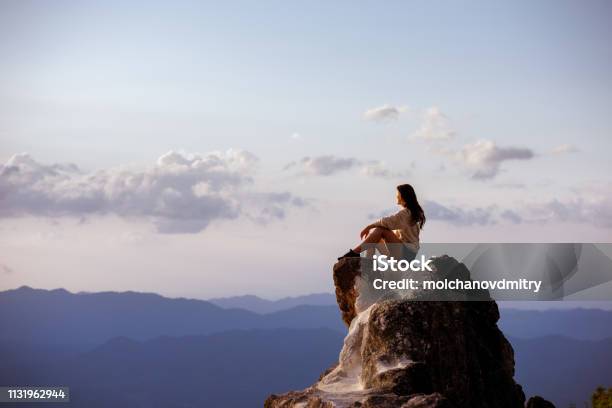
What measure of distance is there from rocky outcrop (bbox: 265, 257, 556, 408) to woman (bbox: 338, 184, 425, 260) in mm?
876

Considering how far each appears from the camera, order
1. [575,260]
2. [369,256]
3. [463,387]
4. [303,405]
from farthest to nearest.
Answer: [575,260], [369,256], [463,387], [303,405]

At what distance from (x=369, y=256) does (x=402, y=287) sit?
126cm

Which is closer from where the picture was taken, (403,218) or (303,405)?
(303,405)

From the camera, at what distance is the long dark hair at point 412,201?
934 inches

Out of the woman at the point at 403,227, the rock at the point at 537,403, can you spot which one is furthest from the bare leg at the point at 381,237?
the rock at the point at 537,403

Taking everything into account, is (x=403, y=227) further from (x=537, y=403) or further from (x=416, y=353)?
(x=537, y=403)

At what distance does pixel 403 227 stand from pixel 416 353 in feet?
11.5

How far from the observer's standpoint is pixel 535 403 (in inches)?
957

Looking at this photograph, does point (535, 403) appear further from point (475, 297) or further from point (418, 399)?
point (418, 399)

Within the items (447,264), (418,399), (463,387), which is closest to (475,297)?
(447,264)

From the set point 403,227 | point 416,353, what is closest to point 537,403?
point 416,353

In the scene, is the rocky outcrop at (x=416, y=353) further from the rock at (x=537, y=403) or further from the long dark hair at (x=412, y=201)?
the long dark hair at (x=412, y=201)

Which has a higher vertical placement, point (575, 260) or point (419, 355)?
point (575, 260)

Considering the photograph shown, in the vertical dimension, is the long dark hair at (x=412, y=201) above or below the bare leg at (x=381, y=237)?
above
